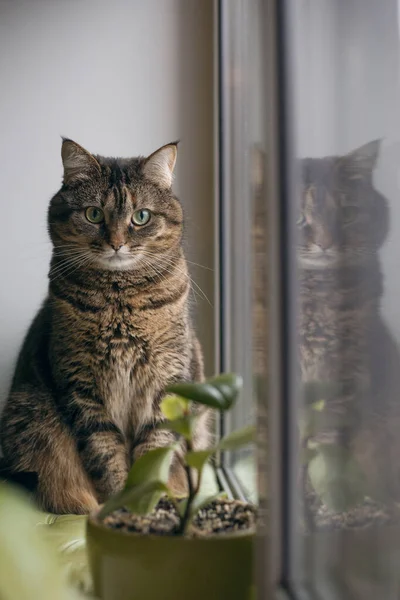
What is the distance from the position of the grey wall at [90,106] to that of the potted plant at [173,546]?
1.29 m

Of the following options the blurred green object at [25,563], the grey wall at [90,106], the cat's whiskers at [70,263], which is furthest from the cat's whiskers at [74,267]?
the blurred green object at [25,563]

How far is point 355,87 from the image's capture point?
28.2 inches

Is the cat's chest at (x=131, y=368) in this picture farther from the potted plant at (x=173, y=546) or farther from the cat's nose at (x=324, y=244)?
the cat's nose at (x=324, y=244)

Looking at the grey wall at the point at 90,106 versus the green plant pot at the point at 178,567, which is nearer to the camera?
the green plant pot at the point at 178,567

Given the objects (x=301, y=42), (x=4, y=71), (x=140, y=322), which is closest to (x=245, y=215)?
(x=140, y=322)

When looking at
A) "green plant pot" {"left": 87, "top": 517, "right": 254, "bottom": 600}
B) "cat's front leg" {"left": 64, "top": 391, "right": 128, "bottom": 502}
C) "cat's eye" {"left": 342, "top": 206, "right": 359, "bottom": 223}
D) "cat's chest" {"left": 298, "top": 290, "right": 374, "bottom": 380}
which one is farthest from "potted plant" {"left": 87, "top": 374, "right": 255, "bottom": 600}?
"cat's front leg" {"left": 64, "top": 391, "right": 128, "bottom": 502}

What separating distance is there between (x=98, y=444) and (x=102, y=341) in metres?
0.22

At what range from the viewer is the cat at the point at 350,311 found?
64cm

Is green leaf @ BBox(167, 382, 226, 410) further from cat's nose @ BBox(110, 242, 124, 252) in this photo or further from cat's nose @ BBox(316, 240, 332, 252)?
cat's nose @ BBox(110, 242, 124, 252)

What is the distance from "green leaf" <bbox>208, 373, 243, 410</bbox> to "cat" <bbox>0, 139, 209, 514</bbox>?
0.66 meters

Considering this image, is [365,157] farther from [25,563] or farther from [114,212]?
[114,212]

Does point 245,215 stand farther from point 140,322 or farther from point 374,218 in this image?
point 374,218

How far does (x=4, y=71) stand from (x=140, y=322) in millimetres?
1079

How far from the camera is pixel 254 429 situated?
86 cm
